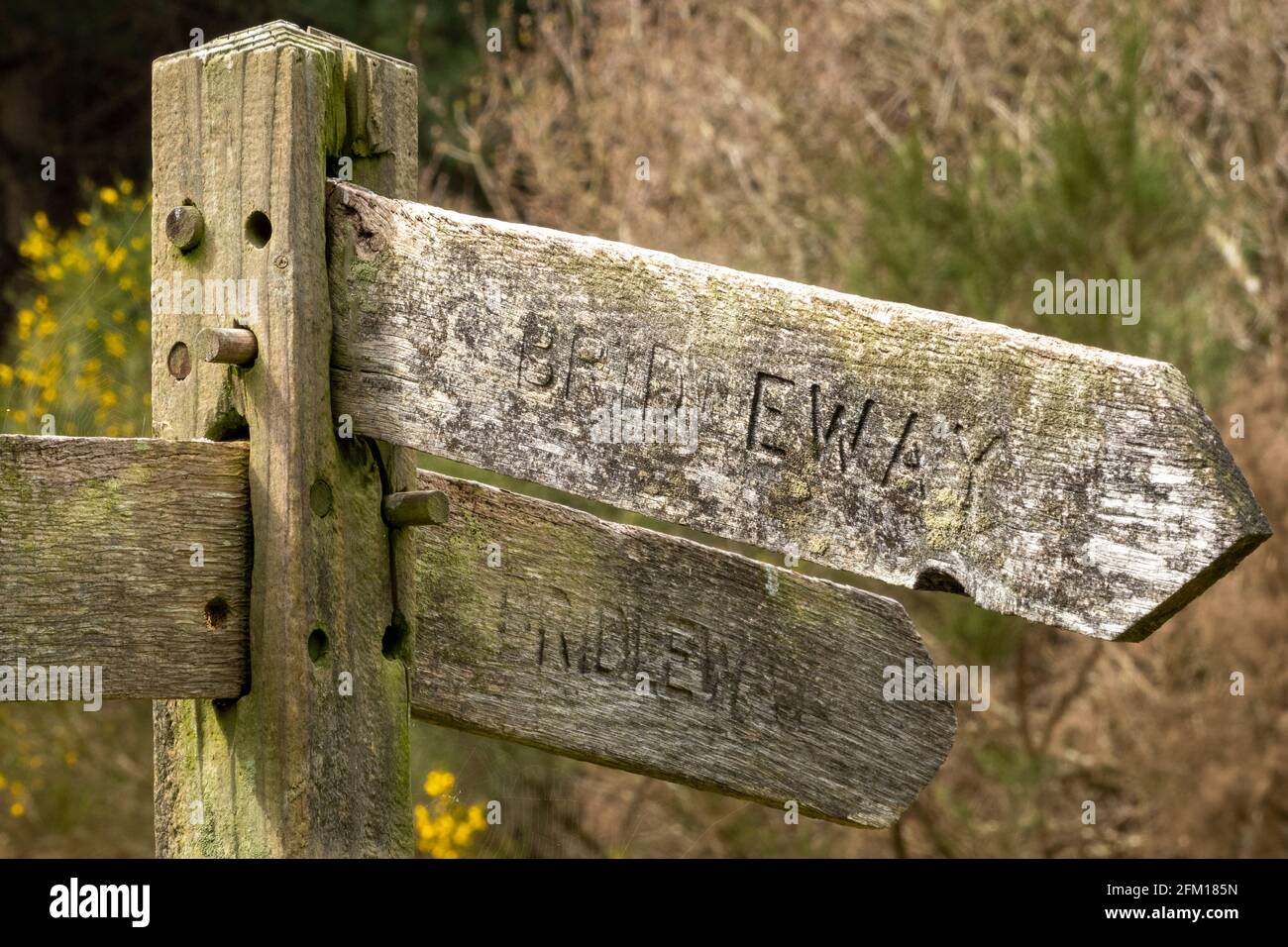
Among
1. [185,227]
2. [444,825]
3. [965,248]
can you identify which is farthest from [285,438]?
[965,248]

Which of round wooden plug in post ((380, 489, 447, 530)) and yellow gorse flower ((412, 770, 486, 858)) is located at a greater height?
round wooden plug in post ((380, 489, 447, 530))

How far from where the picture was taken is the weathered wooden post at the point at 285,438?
1.44 meters

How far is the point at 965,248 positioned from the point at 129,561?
578 centimetres

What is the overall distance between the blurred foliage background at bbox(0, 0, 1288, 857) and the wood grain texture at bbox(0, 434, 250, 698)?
284 cm

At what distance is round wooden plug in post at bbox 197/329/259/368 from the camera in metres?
1.44

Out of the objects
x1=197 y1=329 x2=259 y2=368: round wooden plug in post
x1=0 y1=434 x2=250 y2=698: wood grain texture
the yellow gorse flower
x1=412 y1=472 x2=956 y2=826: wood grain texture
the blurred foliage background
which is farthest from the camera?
the blurred foliage background

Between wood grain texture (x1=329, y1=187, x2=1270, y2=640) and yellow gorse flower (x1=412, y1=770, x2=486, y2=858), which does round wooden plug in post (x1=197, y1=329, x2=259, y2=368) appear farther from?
yellow gorse flower (x1=412, y1=770, x2=486, y2=858)

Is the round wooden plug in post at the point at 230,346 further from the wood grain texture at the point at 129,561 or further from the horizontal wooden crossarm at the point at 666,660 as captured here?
the horizontal wooden crossarm at the point at 666,660

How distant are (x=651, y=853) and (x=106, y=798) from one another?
9.09 feet

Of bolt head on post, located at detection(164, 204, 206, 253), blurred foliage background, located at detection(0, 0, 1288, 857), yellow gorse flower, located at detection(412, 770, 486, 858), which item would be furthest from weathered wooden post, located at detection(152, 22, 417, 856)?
blurred foliage background, located at detection(0, 0, 1288, 857)

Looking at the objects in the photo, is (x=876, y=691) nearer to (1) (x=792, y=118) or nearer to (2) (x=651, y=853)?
(2) (x=651, y=853)

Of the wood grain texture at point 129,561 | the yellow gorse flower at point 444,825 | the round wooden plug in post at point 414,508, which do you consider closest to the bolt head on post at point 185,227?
the wood grain texture at point 129,561

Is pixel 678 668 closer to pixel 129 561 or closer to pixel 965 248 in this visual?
pixel 129 561
